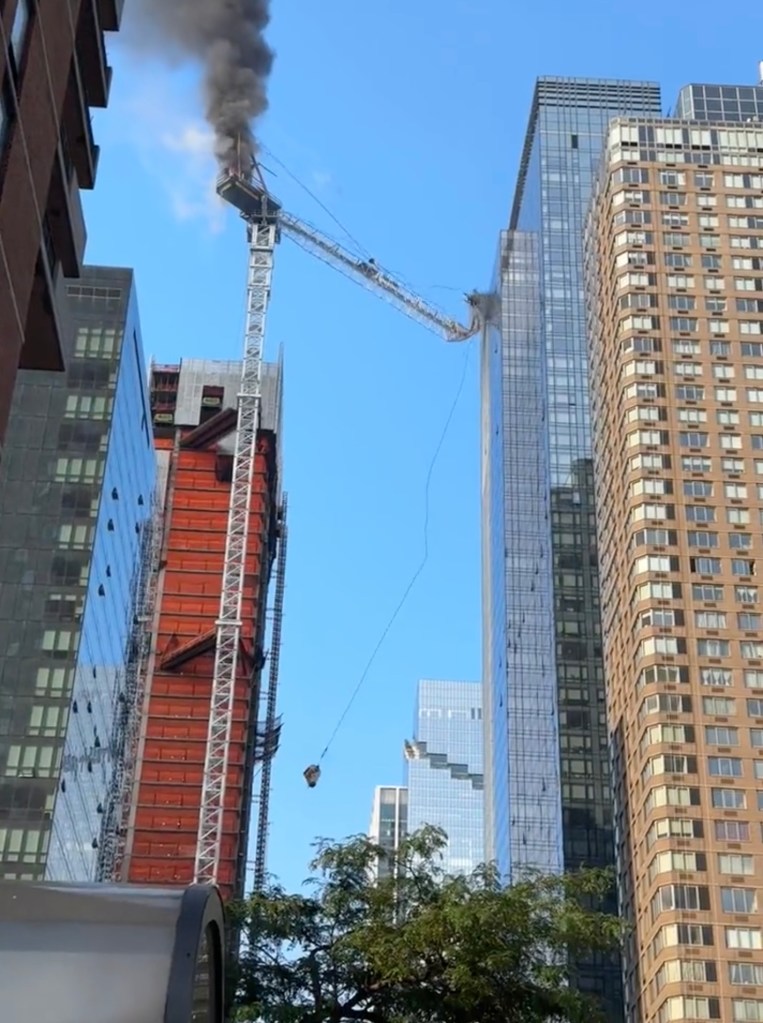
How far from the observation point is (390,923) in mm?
25375

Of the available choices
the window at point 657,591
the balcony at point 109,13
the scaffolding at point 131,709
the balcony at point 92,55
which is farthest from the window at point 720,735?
the balcony at point 109,13

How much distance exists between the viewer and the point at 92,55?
32625 millimetres

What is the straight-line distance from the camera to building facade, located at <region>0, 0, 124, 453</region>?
83.0 feet

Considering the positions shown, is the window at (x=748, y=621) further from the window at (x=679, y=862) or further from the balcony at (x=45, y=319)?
the balcony at (x=45, y=319)

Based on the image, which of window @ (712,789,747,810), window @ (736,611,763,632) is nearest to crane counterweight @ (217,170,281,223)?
window @ (736,611,763,632)

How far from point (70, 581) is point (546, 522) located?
71613 millimetres

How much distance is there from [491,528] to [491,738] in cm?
2297

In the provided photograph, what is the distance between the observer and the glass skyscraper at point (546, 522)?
13575 cm

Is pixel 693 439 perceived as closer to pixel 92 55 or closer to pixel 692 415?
pixel 692 415

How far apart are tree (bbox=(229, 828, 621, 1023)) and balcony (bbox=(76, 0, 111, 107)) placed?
55.5ft

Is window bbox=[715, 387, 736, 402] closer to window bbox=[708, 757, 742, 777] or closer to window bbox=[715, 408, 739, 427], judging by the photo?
window bbox=[715, 408, 739, 427]

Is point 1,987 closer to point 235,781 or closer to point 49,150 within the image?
point 49,150

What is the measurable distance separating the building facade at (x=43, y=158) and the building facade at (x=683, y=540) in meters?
64.2

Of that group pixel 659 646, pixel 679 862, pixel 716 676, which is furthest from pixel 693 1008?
pixel 659 646
